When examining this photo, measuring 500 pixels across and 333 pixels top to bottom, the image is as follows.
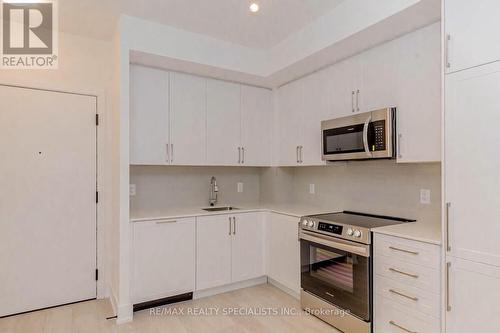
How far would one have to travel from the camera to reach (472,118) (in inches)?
66.4

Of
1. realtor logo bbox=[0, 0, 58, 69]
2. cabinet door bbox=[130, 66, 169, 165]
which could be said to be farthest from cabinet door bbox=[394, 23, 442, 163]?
realtor logo bbox=[0, 0, 58, 69]

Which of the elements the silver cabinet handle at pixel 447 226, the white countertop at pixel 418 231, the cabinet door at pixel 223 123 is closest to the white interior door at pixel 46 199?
the cabinet door at pixel 223 123

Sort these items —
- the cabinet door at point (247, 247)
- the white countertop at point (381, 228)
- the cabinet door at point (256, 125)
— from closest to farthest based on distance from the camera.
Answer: the white countertop at point (381, 228), the cabinet door at point (247, 247), the cabinet door at point (256, 125)

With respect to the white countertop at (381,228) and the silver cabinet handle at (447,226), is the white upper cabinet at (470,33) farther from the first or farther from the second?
the white countertop at (381,228)

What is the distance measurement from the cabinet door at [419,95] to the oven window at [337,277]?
889mm

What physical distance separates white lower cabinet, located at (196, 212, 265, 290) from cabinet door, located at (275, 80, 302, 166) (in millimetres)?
771

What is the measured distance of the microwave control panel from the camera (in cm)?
241

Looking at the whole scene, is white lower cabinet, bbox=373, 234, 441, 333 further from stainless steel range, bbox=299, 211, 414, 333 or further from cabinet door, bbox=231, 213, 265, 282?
cabinet door, bbox=231, 213, 265, 282

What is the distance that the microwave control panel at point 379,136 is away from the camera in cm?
241

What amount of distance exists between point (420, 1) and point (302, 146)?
1.73 m

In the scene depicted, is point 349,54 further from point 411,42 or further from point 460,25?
point 460,25

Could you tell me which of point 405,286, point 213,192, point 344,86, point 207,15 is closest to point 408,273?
point 405,286

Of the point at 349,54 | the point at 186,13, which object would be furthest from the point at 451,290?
the point at 186,13

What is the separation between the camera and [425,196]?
2516 mm
